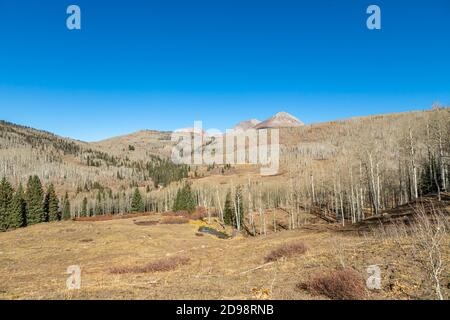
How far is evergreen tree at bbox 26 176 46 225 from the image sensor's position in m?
87.2

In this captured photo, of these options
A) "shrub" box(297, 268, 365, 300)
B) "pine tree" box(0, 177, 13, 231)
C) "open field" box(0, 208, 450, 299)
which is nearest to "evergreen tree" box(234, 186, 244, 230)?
"open field" box(0, 208, 450, 299)

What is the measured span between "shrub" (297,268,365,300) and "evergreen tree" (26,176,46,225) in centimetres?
9753

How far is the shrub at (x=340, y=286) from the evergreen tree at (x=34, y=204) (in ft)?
320

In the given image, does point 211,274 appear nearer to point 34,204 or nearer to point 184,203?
point 34,204

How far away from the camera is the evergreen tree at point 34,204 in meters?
87.2

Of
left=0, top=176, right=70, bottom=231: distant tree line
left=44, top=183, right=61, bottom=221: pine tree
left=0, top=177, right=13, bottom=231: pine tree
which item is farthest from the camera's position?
left=44, top=183, right=61, bottom=221: pine tree

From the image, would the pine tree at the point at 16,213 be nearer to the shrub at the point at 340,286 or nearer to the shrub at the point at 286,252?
the shrub at the point at 286,252

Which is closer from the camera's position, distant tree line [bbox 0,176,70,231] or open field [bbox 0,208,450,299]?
open field [bbox 0,208,450,299]

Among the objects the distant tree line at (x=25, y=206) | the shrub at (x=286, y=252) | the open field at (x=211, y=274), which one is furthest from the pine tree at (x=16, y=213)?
the shrub at (x=286, y=252)

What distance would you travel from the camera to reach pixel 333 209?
103 metres

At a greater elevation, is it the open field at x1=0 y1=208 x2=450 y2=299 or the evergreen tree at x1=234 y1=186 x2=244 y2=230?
the open field at x1=0 y1=208 x2=450 y2=299

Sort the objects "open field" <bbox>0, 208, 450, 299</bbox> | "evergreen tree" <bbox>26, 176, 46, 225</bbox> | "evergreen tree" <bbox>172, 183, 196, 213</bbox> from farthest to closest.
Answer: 1. "evergreen tree" <bbox>172, 183, 196, 213</bbox>
2. "evergreen tree" <bbox>26, 176, 46, 225</bbox>
3. "open field" <bbox>0, 208, 450, 299</bbox>

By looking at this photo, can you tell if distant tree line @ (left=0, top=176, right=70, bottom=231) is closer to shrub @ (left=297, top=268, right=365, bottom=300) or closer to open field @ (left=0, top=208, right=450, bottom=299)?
open field @ (left=0, top=208, right=450, bottom=299)
